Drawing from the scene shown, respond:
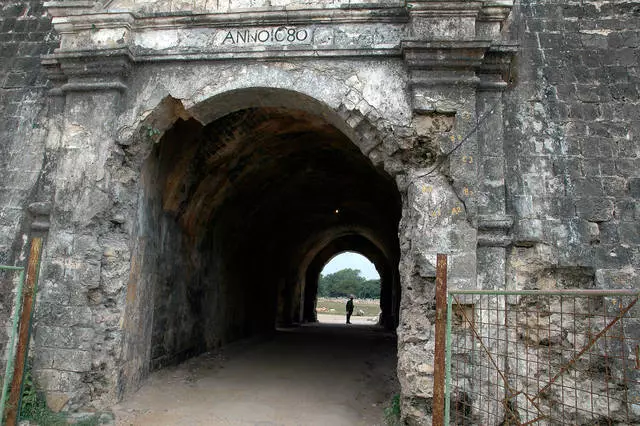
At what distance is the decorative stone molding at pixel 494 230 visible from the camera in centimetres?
525

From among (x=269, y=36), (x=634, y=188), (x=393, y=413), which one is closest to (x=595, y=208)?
(x=634, y=188)

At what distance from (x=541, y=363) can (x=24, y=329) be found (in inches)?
→ 180

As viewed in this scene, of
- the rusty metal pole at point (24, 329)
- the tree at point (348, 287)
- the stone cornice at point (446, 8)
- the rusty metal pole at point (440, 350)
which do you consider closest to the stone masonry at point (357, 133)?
the stone cornice at point (446, 8)

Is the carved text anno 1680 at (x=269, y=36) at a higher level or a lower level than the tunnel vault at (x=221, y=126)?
higher

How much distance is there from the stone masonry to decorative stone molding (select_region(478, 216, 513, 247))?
0.8 inches

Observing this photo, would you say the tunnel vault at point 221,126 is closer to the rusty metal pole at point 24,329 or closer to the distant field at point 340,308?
the rusty metal pole at point 24,329

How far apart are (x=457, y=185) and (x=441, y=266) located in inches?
70.9

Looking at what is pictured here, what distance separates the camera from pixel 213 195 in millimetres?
8117

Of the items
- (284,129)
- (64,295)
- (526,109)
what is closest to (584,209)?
(526,109)

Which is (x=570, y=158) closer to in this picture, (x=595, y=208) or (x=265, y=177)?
(x=595, y=208)

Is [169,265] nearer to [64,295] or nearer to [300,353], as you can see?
[64,295]

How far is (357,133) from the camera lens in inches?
221

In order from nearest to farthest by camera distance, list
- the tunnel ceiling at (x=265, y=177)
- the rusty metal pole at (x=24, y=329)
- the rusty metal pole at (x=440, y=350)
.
A: 1. the rusty metal pole at (x=440, y=350)
2. the rusty metal pole at (x=24, y=329)
3. the tunnel ceiling at (x=265, y=177)

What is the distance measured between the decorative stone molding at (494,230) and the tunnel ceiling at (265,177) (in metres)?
2.17
